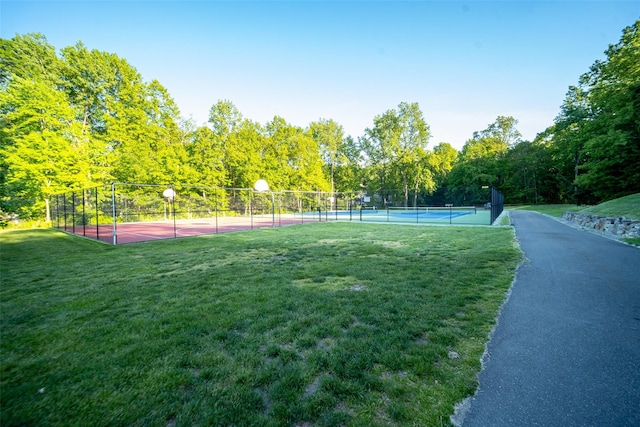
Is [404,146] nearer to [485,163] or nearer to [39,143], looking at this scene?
[485,163]

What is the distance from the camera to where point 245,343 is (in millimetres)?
2861

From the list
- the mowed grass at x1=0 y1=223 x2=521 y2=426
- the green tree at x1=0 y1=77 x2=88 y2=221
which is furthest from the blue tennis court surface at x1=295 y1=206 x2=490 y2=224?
the green tree at x1=0 y1=77 x2=88 y2=221

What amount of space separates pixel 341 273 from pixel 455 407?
152 inches

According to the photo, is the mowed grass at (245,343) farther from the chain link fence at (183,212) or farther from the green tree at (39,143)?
the green tree at (39,143)

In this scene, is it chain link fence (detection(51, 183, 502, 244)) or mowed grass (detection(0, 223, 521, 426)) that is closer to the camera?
mowed grass (detection(0, 223, 521, 426))

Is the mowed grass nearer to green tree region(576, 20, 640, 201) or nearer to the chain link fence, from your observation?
the chain link fence

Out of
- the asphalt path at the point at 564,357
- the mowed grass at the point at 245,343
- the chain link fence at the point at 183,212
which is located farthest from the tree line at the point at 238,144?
the asphalt path at the point at 564,357

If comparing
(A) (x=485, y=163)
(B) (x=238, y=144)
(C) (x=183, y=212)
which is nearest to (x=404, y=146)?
(A) (x=485, y=163)

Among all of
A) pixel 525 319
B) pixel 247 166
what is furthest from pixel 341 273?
pixel 247 166

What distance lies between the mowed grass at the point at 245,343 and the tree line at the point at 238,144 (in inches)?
215

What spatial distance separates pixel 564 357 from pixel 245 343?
3204 mm

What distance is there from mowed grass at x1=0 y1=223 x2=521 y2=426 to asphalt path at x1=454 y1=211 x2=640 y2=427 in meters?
0.20

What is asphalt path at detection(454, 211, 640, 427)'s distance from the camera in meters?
1.88

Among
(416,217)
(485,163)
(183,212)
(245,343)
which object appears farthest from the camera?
(485,163)
